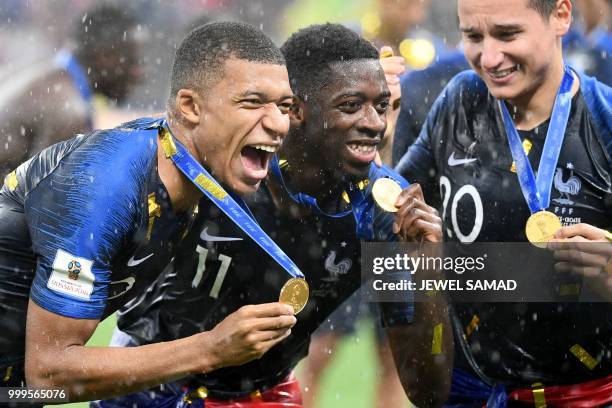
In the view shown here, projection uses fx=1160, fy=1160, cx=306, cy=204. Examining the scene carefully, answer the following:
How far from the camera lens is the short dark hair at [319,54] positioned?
430cm

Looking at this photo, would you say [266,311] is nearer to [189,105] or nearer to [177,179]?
[177,179]

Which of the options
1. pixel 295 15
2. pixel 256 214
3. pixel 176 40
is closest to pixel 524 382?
pixel 256 214

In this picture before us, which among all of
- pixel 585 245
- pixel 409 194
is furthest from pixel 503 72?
pixel 585 245

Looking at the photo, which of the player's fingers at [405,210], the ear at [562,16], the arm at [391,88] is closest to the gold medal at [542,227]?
the player's fingers at [405,210]

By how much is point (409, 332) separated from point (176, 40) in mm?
3410

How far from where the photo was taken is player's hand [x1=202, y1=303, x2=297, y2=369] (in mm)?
3523

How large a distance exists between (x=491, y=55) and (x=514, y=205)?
22.9 inches

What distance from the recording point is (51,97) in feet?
16.9

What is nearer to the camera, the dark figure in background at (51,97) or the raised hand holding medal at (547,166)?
the raised hand holding medal at (547,166)

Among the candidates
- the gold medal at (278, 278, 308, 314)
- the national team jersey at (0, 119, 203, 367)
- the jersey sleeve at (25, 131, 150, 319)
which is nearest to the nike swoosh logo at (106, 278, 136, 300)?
the national team jersey at (0, 119, 203, 367)

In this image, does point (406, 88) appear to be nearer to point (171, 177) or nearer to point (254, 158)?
point (254, 158)

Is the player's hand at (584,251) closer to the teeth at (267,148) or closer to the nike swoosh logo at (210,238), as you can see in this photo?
the teeth at (267,148)

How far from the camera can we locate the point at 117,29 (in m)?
6.31

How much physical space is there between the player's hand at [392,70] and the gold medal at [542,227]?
827 millimetres
